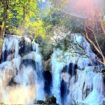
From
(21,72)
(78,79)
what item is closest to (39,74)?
(21,72)

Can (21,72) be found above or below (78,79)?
above

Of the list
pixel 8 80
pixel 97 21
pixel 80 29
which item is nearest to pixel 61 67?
pixel 8 80

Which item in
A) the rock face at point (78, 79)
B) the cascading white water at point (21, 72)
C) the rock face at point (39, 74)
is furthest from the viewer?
the cascading white water at point (21, 72)

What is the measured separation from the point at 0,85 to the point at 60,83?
12.9 ft

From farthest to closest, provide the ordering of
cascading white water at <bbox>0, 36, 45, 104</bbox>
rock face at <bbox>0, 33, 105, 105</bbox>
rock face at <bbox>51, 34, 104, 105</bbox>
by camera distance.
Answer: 1. cascading white water at <bbox>0, 36, 45, 104</bbox>
2. rock face at <bbox>0, 33, 105, 105</bbox>
3. rock face at <bbox>51, 34, 104, 105</bbox>

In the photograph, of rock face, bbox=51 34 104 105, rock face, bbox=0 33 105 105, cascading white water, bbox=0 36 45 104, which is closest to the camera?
rock face, bbox=51 34 104 105

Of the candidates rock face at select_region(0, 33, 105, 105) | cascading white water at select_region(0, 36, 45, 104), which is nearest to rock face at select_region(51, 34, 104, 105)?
rock face at select_region(0, 33, 105, 105)

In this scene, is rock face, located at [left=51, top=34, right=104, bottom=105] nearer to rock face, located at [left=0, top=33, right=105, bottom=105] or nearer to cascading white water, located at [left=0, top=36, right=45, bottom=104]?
rock face, located at [left=0, top=33, right=105, bottom=105]

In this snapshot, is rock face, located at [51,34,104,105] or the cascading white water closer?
rock face, located at [51,34,104,105]

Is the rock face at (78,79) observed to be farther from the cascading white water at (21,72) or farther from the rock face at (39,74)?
the cascading white water at (21,72)

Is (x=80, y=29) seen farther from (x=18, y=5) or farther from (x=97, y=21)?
(x=18, y=5)

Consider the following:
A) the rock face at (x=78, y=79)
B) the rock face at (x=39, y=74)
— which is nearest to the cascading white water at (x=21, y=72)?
the rock face at (x=39, y=74)

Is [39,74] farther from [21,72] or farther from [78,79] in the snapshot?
[78,79]

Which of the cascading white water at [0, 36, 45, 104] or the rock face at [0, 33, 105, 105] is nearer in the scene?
the rock face at [0, 33, 105, 105]
